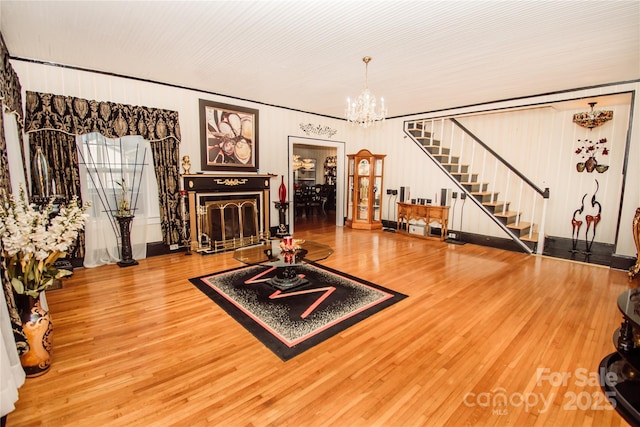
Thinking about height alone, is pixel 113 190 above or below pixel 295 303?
above

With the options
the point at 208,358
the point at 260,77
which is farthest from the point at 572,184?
the point at 208,358

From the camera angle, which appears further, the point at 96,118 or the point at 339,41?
the point at 96,118

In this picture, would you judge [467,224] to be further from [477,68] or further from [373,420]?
[373,420]

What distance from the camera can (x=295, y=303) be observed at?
316 centimetres

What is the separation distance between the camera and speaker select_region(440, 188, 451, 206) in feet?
20.6

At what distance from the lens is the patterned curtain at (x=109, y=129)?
152 inches

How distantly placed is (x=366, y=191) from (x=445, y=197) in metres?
1.97

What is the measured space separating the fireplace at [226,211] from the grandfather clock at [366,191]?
2450 millimetres

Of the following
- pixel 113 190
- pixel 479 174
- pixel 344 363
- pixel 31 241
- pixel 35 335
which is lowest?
pixel 344 363

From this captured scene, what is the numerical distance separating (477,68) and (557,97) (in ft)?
7.37

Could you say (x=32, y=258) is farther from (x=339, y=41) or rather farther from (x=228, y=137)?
(x=228, y=137)

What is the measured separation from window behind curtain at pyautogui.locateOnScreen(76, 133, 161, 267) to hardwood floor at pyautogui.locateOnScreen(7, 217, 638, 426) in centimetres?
80

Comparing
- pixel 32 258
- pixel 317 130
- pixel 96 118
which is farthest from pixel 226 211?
pixel 32 258

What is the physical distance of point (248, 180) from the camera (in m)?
5.77
